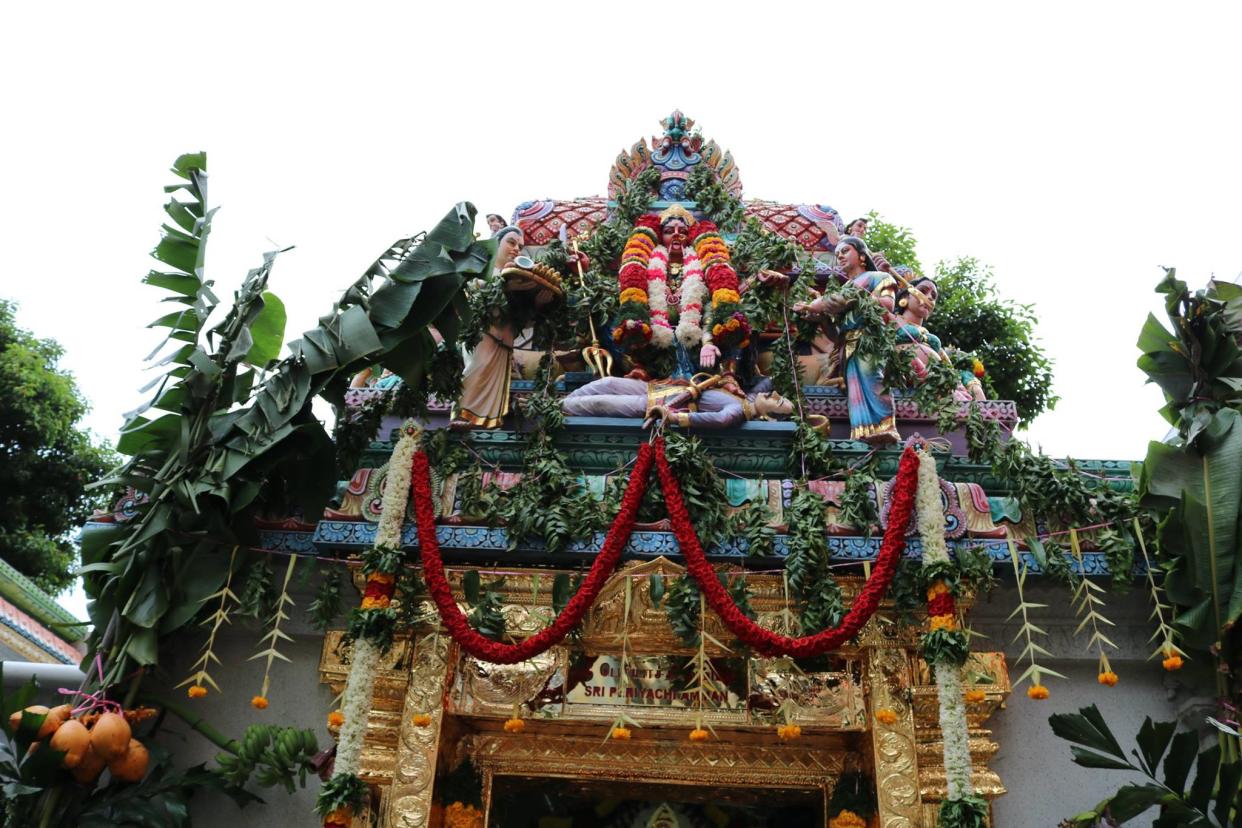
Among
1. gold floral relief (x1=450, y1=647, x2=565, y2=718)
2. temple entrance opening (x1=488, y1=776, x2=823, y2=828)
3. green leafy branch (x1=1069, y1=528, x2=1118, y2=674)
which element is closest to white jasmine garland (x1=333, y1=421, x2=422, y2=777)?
gold floral relief (x1=450, y1=647, x2=565, y2=718)

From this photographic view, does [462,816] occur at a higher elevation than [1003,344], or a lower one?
lower

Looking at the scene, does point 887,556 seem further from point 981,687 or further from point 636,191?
point 636,191

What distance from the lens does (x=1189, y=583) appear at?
597cm

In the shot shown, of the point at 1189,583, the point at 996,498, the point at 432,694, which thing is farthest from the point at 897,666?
the point at 432,694

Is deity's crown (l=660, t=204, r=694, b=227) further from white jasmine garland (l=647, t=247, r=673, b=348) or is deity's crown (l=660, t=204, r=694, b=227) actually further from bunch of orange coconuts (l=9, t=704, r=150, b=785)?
bunch of orange coconuts (l=9, t=704, r=150, b=785)

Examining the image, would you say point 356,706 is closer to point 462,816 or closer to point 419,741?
point 419,741

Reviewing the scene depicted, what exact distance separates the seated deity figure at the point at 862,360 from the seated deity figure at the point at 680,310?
0.68 m

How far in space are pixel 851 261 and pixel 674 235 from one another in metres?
1.74

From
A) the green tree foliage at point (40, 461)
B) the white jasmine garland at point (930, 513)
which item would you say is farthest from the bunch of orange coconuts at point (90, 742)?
the green tree foliage at point (40, 461)

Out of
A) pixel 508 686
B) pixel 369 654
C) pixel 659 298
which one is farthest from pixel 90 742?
pixel 659 298

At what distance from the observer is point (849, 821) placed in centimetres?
652

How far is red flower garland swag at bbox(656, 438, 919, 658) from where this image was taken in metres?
5.75

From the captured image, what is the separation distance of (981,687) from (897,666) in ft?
1.75

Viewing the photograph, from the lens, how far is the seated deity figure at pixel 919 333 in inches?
318
